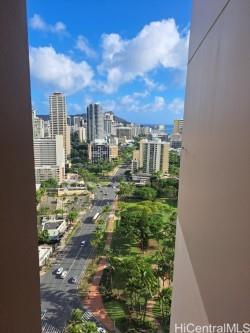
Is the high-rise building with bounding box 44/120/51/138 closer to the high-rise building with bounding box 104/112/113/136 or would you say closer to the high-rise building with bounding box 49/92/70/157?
the high-rise building with bounding box 49/92/70/157

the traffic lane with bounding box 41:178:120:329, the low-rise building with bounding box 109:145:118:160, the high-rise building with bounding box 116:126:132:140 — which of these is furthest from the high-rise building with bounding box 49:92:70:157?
the traffic lane with bounding box 41:178:120:329

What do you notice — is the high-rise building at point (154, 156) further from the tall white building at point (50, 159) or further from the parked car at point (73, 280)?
the parked car at point (73, 280)

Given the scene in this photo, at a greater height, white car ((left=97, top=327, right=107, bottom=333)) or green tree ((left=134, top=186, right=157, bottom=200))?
green tree ((left=134, top=186, right=157, bottom=200))

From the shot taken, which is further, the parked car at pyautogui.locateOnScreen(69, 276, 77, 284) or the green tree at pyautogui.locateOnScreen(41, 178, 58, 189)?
the green tree at pyautogui.locateOnScreen(41, 178, 58, 189)

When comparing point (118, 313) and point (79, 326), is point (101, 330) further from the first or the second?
point (118, 313)

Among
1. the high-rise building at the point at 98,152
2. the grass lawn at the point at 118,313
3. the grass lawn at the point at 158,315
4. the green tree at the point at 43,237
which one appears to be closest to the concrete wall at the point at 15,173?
the grass lawn at the point at 118,313

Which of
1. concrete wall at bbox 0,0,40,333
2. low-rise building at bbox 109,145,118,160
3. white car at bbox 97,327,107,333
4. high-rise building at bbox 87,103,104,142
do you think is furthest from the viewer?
high-rise building at bbox 87,103,104,142

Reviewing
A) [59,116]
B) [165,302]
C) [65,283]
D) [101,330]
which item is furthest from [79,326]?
[59,116]

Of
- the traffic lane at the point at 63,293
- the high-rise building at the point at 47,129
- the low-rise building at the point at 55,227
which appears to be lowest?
the traffic lane at the point at 63,293
